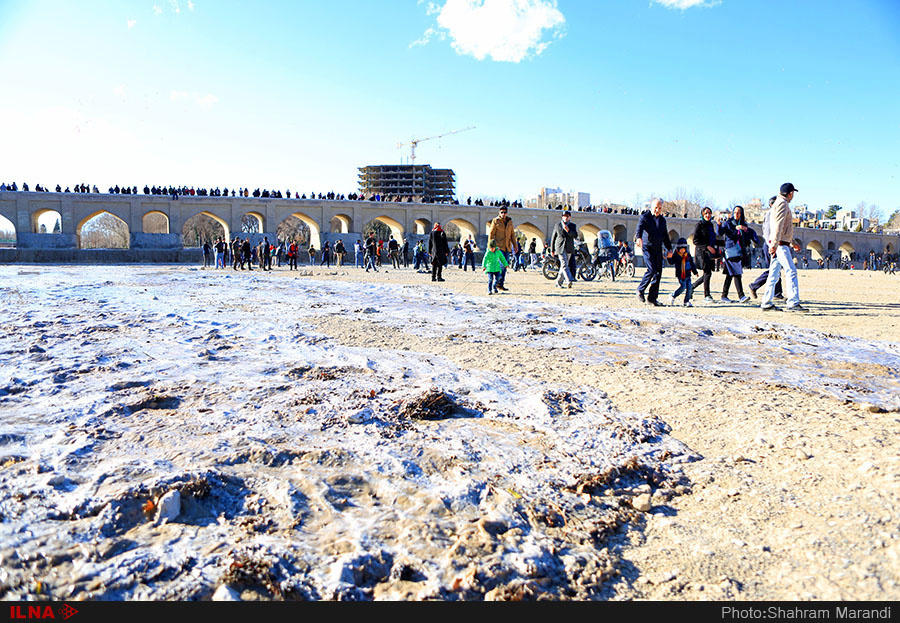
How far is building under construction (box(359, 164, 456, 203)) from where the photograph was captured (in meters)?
Result: 134

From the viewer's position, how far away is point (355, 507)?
1.82 metres

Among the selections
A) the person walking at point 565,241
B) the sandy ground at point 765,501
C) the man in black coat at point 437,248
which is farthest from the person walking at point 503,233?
the sandy ground at point 765,501

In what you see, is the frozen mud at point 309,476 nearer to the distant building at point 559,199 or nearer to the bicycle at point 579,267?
the bicycle at point 579,267

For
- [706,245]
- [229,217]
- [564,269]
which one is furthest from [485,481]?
[229,217]

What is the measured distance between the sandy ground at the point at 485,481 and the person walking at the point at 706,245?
428 cm

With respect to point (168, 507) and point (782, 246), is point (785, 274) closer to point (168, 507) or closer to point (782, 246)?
point (782, 246)

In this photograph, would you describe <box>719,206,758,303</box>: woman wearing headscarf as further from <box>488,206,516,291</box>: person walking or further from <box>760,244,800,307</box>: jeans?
<box>488,206,516,291</box>: person walking

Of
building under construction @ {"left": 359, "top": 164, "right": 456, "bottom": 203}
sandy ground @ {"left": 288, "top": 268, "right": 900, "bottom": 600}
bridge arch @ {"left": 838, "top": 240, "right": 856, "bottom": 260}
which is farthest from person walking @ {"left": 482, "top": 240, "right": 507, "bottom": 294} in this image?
building under construction @ {"left": 359, "top": 164, "right": 456, "bottom": 203}

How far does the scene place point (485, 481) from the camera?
2.01 meters

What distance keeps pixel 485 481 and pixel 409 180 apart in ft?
451

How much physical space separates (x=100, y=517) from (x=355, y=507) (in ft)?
2.51

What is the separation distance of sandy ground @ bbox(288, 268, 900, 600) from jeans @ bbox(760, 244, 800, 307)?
14.8ft
